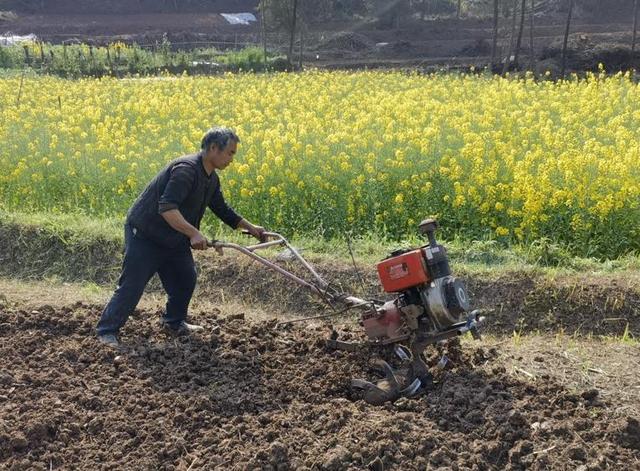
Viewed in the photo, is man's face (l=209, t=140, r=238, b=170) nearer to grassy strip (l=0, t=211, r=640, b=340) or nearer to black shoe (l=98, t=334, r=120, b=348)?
black shoe (l=98, t=334, r=120, b=348)

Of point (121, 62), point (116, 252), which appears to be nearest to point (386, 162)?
point (116, 252)

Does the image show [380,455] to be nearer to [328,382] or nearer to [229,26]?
[328,382]

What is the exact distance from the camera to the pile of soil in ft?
16.5

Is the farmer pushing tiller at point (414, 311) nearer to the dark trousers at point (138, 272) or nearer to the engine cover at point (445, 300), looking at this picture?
the engine cover at point (445, 300)

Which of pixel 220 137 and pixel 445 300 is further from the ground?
pixel 220 137

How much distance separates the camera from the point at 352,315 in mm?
8438

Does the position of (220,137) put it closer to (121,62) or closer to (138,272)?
(138,272)

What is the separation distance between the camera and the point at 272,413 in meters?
5.72

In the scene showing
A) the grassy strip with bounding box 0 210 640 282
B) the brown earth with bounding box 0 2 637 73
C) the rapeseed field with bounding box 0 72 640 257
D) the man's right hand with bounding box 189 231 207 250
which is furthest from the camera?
the brown earth with bounding box 0 2 637 73

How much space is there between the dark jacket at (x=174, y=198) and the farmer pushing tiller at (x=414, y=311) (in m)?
1.21

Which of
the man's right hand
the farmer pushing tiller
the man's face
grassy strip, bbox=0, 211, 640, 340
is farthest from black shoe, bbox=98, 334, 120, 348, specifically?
grassy strip, bbox=0, 211, 640, 340

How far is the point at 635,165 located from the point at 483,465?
20.9 ft

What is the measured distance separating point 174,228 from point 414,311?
6.07 ft

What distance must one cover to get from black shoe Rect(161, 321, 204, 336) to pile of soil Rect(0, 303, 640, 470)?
0.23 metres
